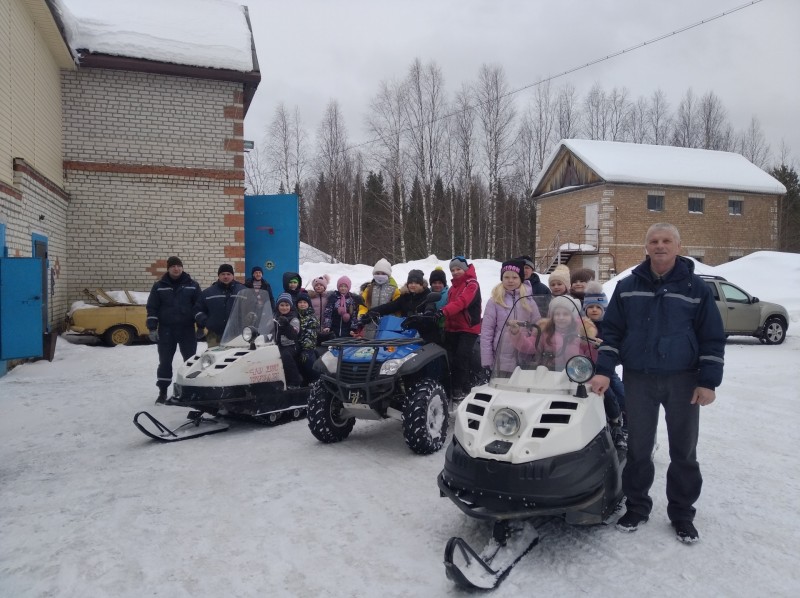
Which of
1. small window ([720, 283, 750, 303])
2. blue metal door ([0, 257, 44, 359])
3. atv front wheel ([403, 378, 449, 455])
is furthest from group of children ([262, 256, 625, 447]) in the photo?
small window ([720, 283, 750, 303])

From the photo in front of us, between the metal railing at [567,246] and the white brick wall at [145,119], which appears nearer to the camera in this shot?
the white brick wall at [145,119]

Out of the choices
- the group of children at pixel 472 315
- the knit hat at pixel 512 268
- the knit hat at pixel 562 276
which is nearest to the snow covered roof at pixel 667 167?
the group of children at pixel 472 315

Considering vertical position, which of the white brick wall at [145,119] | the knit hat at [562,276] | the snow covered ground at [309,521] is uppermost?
the white brick wall at [145,119]

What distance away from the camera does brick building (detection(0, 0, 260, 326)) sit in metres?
12.3

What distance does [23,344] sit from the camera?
21.0ft

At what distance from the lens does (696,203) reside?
2884 cm

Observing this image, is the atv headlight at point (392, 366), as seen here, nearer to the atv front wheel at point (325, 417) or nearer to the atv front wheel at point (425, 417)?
the atv front wheel at point (425, 417)

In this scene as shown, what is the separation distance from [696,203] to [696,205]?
0.10 metres

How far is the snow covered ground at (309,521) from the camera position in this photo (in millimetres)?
2879

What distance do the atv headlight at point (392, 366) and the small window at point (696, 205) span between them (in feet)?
92.4

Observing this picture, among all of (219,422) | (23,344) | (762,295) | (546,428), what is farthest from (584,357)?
(762,295)

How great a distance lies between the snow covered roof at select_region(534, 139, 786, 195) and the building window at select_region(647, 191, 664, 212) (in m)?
0.58

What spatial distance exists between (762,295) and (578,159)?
14.5 m

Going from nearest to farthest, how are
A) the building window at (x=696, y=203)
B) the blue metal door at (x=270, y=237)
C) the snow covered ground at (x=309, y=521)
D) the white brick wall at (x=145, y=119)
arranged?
the snow covered ground at (x=309, y=521) < the white brick wall at (x=145, y=119) < the blue metal door at (x=270, y=237) < the building window at (x=696, y=203)
